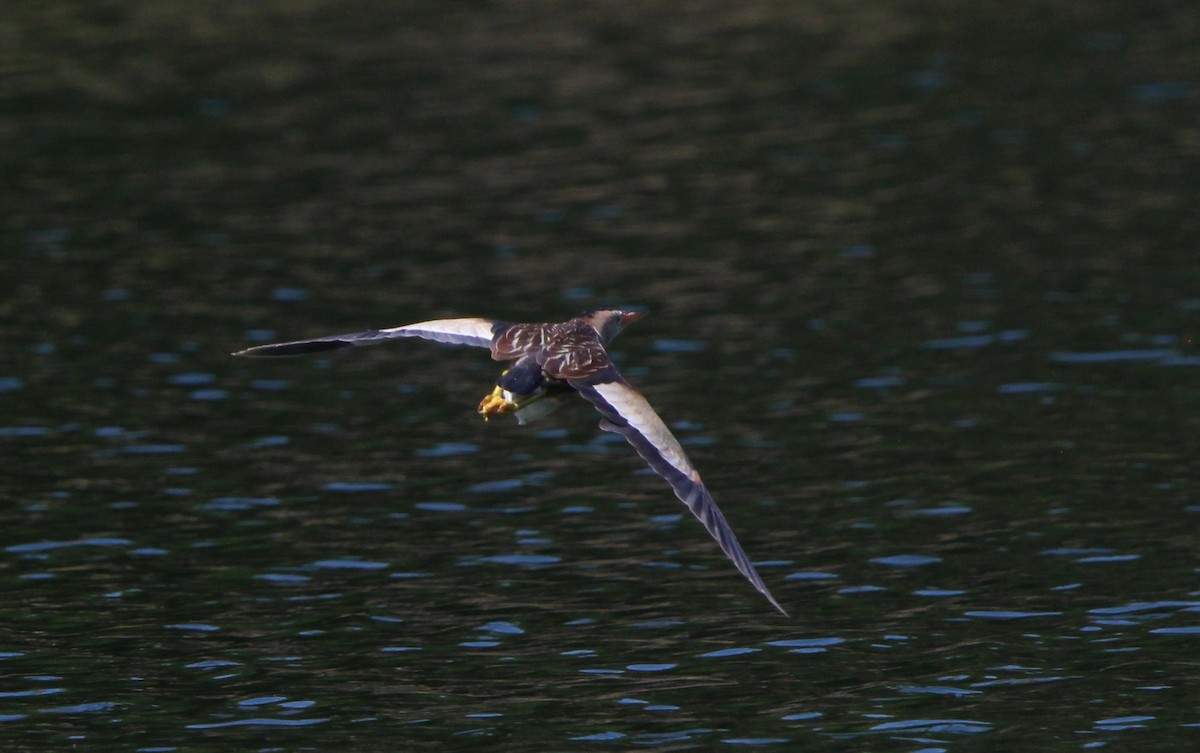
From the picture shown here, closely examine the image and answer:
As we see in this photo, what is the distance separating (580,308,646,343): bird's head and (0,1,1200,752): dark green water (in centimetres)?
211

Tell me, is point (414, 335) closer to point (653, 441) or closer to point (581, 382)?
point (581, 382)

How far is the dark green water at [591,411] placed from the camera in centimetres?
1255

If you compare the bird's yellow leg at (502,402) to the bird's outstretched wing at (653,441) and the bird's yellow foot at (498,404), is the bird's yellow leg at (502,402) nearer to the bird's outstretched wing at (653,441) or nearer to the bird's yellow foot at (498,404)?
the bird's yellow foot at (498,404)

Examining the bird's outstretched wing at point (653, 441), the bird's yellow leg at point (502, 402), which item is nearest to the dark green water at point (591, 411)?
the bird's outstretched wing at point (653, 441)

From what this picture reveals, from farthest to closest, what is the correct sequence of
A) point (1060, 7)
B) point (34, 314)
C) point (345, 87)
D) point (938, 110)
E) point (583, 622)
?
1. point (1060, 7)
2. point (345, 87)
3. point (938, 110)
4. point (34, 314)
5. point (583, 622)

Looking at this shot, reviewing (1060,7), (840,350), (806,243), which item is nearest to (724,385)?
(840,350)

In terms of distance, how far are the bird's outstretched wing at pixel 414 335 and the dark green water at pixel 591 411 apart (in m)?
2.11

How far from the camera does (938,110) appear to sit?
31953 mm

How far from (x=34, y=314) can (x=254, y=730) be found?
12.0 meters

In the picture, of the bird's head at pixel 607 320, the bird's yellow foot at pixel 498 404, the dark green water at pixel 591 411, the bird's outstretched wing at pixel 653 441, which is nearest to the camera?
the bird's outstretched wing at pixel 653 441

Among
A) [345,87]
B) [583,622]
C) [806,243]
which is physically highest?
[345,87]

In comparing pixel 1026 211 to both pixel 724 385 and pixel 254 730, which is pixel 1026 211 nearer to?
pixel 724 385

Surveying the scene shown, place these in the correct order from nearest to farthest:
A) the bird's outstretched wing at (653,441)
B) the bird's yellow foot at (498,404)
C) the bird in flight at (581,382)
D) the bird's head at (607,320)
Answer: the bird's outstretched wing at (653,441) → the bird in flight at (581,382) → the bird's yellow foot at (498,404) → the bird's head at (607,320)

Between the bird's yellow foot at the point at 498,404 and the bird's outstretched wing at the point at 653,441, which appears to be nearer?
the bird's outstretched wing at the point at 653,441
